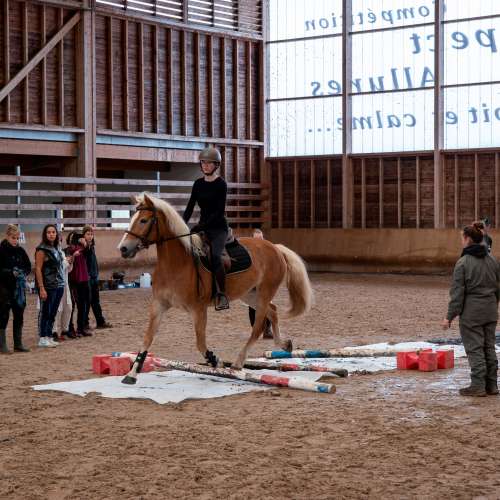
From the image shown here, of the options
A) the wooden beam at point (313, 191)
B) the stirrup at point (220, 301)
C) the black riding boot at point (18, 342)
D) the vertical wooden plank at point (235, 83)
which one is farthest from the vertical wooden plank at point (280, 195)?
the stirrup at point (220, 301)

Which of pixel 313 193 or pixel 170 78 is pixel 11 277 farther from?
pixel 313 193

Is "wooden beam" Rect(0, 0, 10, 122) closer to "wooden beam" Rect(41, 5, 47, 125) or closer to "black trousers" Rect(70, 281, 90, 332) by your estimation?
"wooden beam" Rect(41, 5, 47, 125)

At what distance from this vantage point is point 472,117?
23.0 m

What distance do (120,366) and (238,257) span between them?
1.68m

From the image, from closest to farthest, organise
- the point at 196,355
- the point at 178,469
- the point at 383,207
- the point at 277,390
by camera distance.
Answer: the point at 178,469, the point at 277,390, the point at 196,355, the point at 383,207

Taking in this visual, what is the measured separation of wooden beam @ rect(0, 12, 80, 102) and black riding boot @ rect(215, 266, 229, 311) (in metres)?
13.0

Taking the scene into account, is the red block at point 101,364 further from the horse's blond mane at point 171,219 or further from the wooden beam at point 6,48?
the wooden beam at point 6,48

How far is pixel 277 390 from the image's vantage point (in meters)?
8.46

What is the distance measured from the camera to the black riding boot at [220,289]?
366 inches

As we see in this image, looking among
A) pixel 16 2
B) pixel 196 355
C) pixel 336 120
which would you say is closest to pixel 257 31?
pixel 336 120

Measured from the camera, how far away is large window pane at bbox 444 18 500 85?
22406 millimetres

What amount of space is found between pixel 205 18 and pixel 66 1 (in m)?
4.72

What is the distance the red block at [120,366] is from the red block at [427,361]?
3.07 m

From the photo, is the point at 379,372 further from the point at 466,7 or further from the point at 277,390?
the point at 466,7
